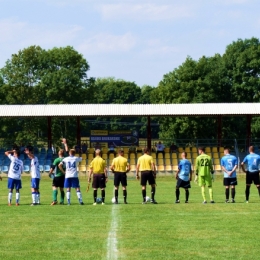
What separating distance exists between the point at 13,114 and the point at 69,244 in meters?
36.7

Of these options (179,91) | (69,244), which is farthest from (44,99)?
(69,244)

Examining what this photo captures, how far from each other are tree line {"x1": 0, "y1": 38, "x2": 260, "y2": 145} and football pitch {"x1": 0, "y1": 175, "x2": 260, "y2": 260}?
50.6 meters

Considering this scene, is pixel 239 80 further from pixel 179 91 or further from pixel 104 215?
pixel 104 215

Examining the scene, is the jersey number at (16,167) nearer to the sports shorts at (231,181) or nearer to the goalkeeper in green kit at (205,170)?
the goalkeeper in green kit at (205,170)

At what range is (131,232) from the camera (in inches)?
613

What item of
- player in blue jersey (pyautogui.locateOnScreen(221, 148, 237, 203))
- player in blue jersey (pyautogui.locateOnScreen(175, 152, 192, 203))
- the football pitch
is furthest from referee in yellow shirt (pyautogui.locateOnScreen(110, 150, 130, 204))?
player in blue jersey (pyautogui.locateOnScreen(221, 148, 237, 203))

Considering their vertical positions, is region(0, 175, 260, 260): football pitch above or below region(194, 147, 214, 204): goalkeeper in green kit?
below

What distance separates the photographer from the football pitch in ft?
41.7

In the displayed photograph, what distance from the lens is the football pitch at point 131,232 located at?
1270 cm

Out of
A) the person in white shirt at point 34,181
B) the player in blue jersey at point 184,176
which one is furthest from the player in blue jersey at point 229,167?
the person in white shirt at point 34,181

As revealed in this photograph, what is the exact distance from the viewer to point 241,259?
11953 millimetres

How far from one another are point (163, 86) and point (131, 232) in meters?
66.4

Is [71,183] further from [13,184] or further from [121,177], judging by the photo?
[13,184]

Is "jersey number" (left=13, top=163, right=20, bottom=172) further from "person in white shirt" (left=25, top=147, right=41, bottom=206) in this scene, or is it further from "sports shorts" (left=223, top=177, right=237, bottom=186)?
"sports shorts" (left=223, top=177, right=237, bottom=186)
